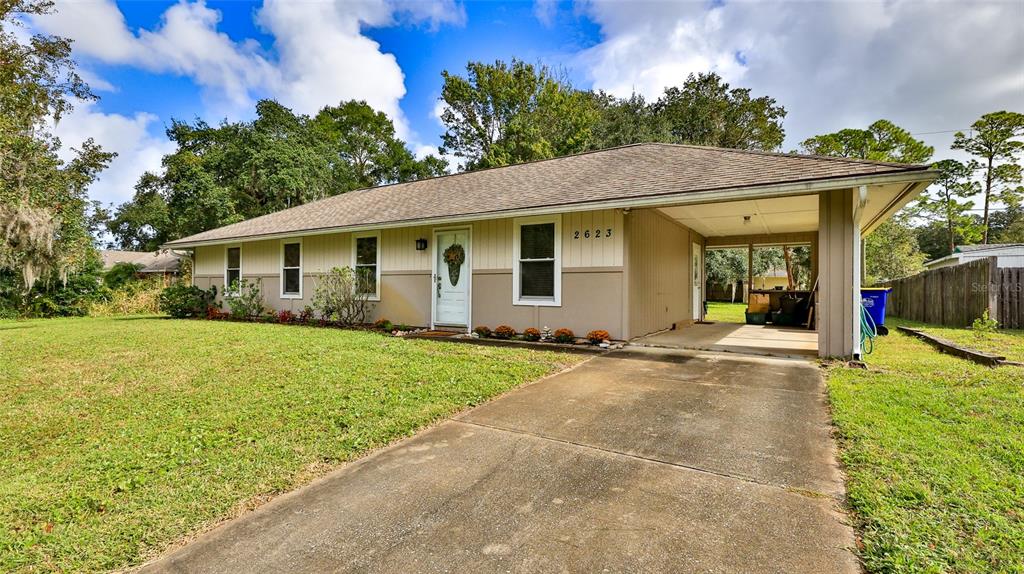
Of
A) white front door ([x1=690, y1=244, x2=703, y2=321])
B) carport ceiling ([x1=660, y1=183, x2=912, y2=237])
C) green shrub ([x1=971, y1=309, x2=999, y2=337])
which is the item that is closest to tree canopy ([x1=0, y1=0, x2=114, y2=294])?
carport ceiling ([x1=660, y1=183, x2=912, y2=237])

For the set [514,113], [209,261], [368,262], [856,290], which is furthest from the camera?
[514,113]

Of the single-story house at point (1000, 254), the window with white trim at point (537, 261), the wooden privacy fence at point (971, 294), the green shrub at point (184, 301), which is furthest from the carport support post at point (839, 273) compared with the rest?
the single-story house at point (1000, 254)

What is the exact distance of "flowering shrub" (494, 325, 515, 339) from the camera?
7984 millimetres

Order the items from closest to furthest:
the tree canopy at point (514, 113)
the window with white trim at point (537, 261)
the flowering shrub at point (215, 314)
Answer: the window with white trim at point (537, 261) → the flowering shrub at point (215, 314) → the tree canopy at point (514, 113)

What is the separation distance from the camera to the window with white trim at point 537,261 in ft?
25.5

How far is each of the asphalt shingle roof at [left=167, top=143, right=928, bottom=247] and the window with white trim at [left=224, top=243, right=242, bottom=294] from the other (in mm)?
581

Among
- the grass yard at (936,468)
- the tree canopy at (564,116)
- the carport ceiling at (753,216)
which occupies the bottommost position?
the grass yard at (936,468)

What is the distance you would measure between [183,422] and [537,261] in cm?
560

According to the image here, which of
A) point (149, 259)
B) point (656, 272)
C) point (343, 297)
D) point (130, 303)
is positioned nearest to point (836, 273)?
point (656, 272)

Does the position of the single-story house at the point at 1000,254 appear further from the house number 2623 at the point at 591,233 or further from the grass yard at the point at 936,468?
the grass yard at the point at 936,468

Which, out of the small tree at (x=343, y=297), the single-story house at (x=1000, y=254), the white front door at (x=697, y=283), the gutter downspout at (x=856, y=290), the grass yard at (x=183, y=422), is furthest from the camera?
the single-story house at (x=1000, y=254)

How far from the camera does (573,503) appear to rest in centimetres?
229

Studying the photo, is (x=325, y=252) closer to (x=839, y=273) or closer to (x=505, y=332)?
(x=505, y=332)

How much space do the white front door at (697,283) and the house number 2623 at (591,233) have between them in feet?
16.6
